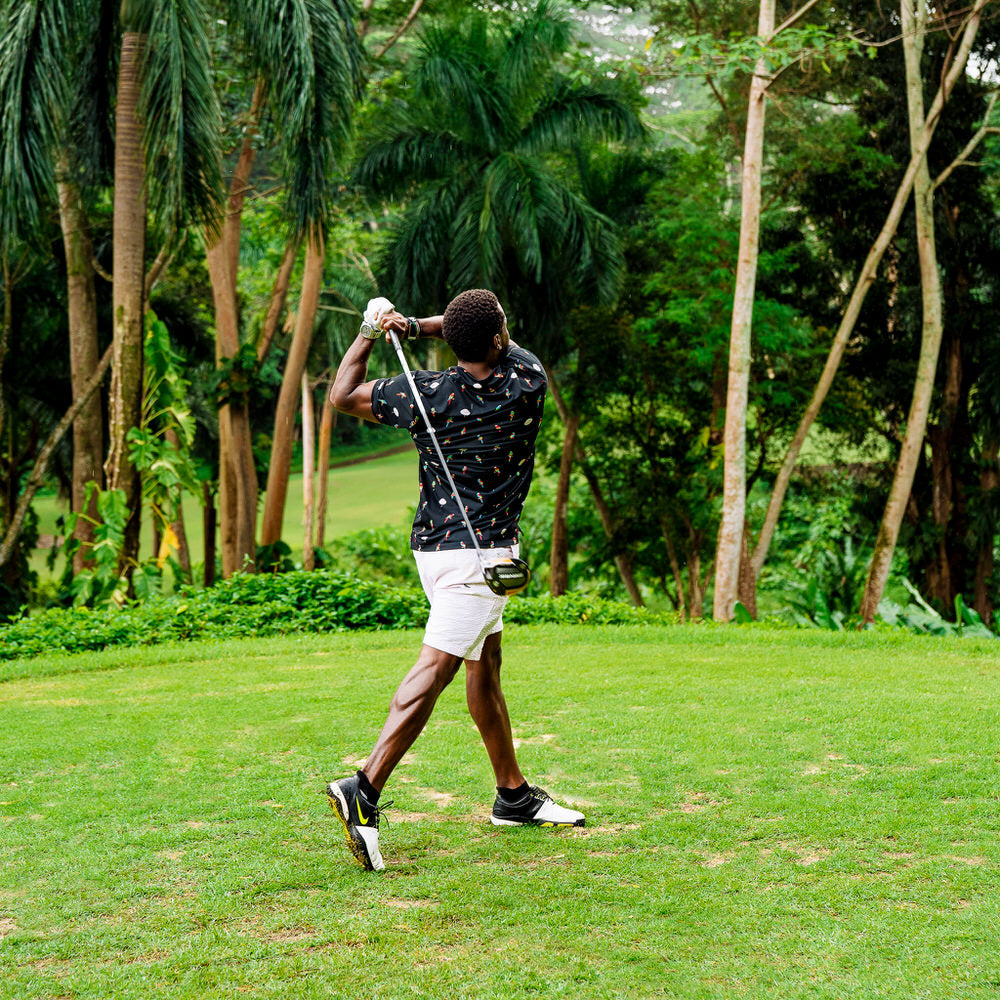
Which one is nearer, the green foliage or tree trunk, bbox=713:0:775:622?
the green foliage

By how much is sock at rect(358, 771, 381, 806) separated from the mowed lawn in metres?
0.22

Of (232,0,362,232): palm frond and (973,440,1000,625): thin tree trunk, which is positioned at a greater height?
(232,0,362,232): palm frond

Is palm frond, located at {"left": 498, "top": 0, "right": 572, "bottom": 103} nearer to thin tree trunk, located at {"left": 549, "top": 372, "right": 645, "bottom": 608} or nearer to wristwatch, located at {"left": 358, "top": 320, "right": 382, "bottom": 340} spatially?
thin tree trunk, located at {"left": 549, "top": 372, "right": 645, "bottom": 608}

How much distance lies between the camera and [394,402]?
13.8 feet

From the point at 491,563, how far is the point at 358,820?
40.0 inches

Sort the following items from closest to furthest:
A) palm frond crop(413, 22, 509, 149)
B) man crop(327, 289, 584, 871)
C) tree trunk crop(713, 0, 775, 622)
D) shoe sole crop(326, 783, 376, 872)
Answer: shoe sole crop(326, 783, 376, 872) → man crop(327, 289, 584, 871) → tree trunk crop(713, 0, 775, 622) → palm frond crop(413, 22, 509, 149)

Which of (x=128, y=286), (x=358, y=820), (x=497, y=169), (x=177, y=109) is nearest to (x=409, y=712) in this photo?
(x=358, y=820)

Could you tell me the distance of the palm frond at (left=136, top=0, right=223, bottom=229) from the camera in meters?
11.1

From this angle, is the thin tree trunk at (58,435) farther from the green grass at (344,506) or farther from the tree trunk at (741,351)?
the green grass at (344,506)

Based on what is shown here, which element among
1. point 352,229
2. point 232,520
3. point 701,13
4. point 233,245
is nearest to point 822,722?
point 232,520

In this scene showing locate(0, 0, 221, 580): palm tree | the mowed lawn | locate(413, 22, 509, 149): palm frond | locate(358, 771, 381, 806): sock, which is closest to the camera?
the mowed lawn

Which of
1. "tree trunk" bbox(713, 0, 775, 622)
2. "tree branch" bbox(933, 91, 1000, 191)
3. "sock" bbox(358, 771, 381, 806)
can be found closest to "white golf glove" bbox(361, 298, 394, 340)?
"sock" bbox(358, 771, 381, 806)

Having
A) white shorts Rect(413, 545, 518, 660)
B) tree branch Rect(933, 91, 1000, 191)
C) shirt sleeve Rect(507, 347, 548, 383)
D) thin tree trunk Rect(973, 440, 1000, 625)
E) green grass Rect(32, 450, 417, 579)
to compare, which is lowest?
green grass Rect(32, 450, 417, 579)

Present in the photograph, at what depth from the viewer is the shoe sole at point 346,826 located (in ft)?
12.3
